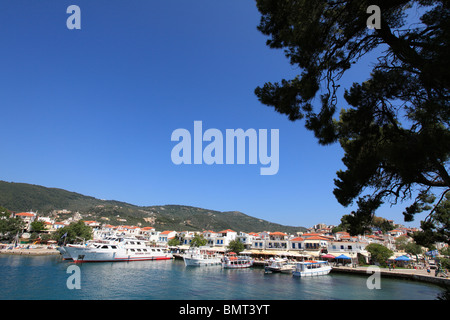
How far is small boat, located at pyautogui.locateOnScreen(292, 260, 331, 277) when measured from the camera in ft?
85.3

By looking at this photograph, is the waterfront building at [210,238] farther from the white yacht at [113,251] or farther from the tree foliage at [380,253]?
the tree foliage at [380,253]

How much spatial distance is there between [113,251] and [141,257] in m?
5.56

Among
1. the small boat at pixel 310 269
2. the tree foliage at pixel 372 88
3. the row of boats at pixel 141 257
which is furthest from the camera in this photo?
the row of boats at pixel 141 257

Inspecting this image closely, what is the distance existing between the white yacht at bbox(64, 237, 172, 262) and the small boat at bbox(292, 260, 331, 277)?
81.6ft

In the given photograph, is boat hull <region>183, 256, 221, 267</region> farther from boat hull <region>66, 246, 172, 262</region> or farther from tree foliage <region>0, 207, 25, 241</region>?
tree foliage <region>0, 207, 25, 241</region>

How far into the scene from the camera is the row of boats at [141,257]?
2763cm
